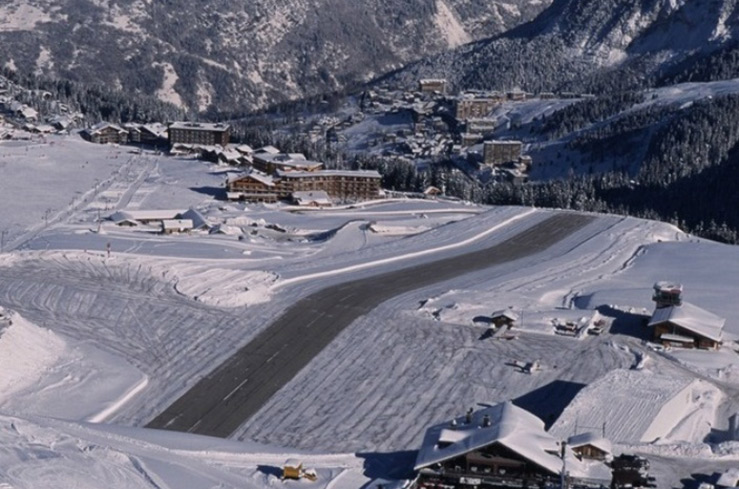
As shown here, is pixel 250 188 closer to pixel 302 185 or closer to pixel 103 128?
pixel 302 185

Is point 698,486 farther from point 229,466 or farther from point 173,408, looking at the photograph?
point 173,408

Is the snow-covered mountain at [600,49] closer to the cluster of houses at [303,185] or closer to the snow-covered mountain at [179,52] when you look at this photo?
the snow-covered mountain at [179,52]

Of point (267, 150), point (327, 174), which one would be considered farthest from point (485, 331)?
point (267, 150)

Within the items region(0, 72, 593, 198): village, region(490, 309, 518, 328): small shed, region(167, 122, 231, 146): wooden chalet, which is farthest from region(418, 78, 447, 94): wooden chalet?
region(490, 309, 518, 328): small shed

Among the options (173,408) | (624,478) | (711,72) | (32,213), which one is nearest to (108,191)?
(32,213)

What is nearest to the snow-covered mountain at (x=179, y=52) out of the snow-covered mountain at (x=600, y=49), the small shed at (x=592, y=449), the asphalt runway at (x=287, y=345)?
the snow-covered mountain at (x=600, y=49)

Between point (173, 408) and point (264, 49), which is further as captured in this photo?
point (264, 49)

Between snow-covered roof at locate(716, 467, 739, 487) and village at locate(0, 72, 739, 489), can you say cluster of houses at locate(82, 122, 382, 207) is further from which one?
snow-covered roof at locate(716, 467, 739, 487)
